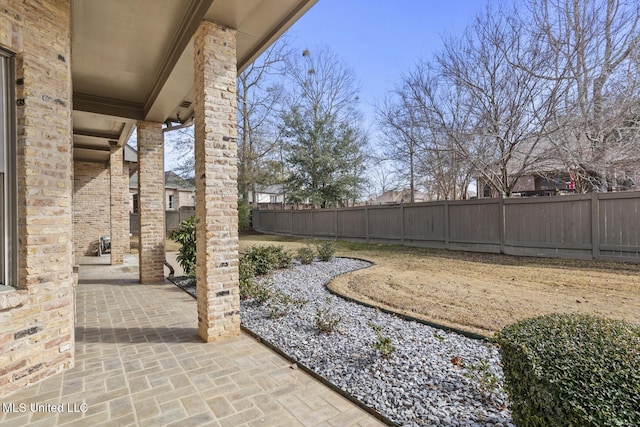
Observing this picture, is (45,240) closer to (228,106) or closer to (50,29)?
(50,29)

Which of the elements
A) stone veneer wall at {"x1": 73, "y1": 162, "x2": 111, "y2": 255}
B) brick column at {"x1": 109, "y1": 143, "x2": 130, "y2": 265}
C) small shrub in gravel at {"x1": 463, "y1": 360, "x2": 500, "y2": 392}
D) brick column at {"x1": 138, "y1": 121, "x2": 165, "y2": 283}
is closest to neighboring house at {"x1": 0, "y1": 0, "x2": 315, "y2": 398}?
brick column at {"x1": 138, "y1": 121, "x2": 165, "y2": 283}

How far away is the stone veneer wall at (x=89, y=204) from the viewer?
10906 mm

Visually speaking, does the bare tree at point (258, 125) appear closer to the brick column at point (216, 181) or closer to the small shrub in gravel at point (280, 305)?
the small shrub in gravel at point (280, 305)

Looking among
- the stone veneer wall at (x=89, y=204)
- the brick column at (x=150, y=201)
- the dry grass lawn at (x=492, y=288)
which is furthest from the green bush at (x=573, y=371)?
the stone veneer wall at (x=89, y=204)

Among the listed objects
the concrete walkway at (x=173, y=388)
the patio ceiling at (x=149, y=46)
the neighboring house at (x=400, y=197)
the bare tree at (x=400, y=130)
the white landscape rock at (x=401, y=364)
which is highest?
→ the bare tree at (x=400, y=130)

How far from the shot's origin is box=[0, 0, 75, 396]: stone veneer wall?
8.36ft

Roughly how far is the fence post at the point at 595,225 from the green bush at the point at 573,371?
6.96 metres

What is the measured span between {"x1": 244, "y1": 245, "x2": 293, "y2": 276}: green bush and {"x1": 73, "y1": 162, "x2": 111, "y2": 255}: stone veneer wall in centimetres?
695

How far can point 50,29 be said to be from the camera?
281cm

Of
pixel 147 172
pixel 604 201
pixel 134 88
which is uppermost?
pixel 134 88

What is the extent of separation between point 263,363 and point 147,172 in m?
5.14

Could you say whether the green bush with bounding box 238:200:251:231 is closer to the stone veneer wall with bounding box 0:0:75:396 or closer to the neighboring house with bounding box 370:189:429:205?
the neighboring house with bounding box 370:189:429:205

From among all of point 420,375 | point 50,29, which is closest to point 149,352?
point 420,375

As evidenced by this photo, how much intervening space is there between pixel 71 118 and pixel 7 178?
89 cm
